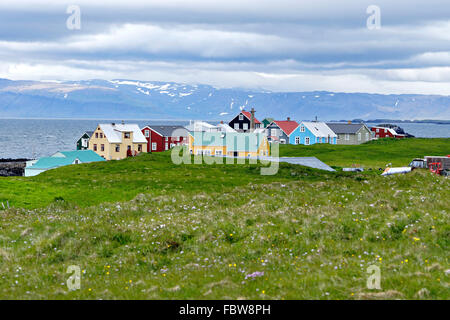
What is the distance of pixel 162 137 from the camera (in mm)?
158125

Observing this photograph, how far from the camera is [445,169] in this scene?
63.2 meters

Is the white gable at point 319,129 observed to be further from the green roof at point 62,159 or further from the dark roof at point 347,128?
the green roof at point 62,159

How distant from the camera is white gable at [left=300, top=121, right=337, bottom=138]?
525 feet

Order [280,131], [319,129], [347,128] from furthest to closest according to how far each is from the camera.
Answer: [347,128], [280,131], [319,129]

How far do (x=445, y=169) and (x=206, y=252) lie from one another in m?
53.8

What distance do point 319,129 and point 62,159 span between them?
8391 centimetres

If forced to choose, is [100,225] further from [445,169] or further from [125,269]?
[445,169]

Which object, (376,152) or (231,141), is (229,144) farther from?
(376,152)

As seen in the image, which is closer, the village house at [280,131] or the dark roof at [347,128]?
the village house at [280,131]

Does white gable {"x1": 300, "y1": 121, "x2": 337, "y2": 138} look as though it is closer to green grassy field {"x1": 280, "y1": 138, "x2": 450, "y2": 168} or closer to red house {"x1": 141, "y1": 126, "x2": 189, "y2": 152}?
green grassy field {"x1": 280, "y1": 138, "x2": 450, "y2": 168}

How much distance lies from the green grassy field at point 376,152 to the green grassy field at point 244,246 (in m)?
72.0

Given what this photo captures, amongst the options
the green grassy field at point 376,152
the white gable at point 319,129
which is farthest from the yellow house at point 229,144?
the white gable at point 319,129

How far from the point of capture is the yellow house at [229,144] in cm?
11694

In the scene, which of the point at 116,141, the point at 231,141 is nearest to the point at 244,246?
the point at 231,141
